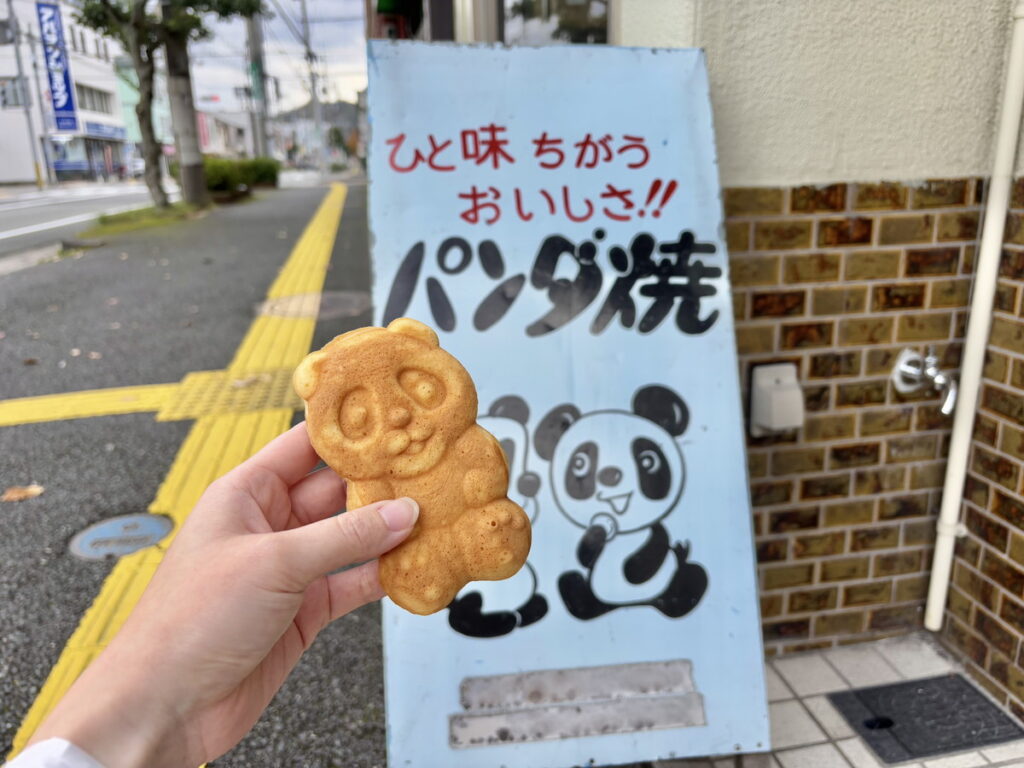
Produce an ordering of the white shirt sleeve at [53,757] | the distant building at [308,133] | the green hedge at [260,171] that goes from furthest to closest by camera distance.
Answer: the distant building at [308,133], the green hedge at [260,171], the white shirt sleeve at [53,757]

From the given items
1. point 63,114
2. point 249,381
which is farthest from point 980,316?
point 63,114

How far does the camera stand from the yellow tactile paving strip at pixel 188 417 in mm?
2914

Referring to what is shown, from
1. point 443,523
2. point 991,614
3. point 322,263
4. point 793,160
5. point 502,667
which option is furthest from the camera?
point 322,263

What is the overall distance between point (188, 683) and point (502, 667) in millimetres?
1030

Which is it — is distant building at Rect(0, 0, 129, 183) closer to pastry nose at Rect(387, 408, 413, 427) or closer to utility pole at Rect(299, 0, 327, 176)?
utility pole at Rect(299, 0, 327, 176)

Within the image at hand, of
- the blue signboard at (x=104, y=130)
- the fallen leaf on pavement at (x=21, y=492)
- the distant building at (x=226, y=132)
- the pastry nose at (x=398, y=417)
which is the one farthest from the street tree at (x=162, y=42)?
the distant building at (x=226, y=132)

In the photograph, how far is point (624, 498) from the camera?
87.4 inches

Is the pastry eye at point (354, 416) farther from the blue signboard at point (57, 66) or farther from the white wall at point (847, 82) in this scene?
the blue signboard at point (57, 66)

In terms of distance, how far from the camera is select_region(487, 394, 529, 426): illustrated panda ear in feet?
7.25

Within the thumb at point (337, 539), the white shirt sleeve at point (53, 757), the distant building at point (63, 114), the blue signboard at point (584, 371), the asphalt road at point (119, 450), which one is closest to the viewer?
the white shirt sleeve at point (53, 757)

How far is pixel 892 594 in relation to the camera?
2963 mm

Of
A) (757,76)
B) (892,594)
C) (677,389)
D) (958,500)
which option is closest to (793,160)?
(757,76)

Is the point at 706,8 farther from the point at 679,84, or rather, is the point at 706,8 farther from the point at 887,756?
the point at 887,756

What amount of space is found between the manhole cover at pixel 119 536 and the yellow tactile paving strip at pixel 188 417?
0.07 m
